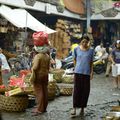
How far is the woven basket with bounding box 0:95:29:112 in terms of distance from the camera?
9.11m

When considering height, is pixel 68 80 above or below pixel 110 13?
below

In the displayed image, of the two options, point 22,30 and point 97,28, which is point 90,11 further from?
point 22,30

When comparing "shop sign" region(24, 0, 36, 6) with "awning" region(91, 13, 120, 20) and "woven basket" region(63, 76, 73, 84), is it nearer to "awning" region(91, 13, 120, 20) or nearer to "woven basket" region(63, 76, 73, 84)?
"awning" region(91, 13, 120, 20)

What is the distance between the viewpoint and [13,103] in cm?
910

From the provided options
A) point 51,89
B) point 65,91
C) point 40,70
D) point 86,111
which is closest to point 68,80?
point 65,91

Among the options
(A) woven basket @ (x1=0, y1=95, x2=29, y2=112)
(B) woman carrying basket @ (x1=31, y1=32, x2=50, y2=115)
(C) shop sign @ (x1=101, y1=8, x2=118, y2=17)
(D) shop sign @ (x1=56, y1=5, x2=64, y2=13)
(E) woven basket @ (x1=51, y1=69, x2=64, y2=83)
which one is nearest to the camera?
(B) woman carrying basket @ (x1=31, y1=32, x2=50, y2=115)

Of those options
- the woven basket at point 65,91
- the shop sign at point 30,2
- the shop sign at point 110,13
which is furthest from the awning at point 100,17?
the woven basket at point 65,91

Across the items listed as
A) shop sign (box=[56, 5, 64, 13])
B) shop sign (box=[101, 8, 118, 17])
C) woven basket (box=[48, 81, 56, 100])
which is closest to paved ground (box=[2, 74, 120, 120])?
woven basket (box=[48, 81, 56, 100])

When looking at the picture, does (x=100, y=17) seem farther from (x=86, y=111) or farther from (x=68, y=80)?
(x=86, y=111)

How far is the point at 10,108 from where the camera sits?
9.17m

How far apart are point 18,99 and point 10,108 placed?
0.27 m

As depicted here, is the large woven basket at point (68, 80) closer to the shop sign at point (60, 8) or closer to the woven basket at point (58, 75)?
the woven basket at point (58, 75)

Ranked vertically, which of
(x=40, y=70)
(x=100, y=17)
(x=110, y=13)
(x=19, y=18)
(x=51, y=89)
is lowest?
(x=51, y=89)

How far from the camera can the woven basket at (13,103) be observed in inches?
359
